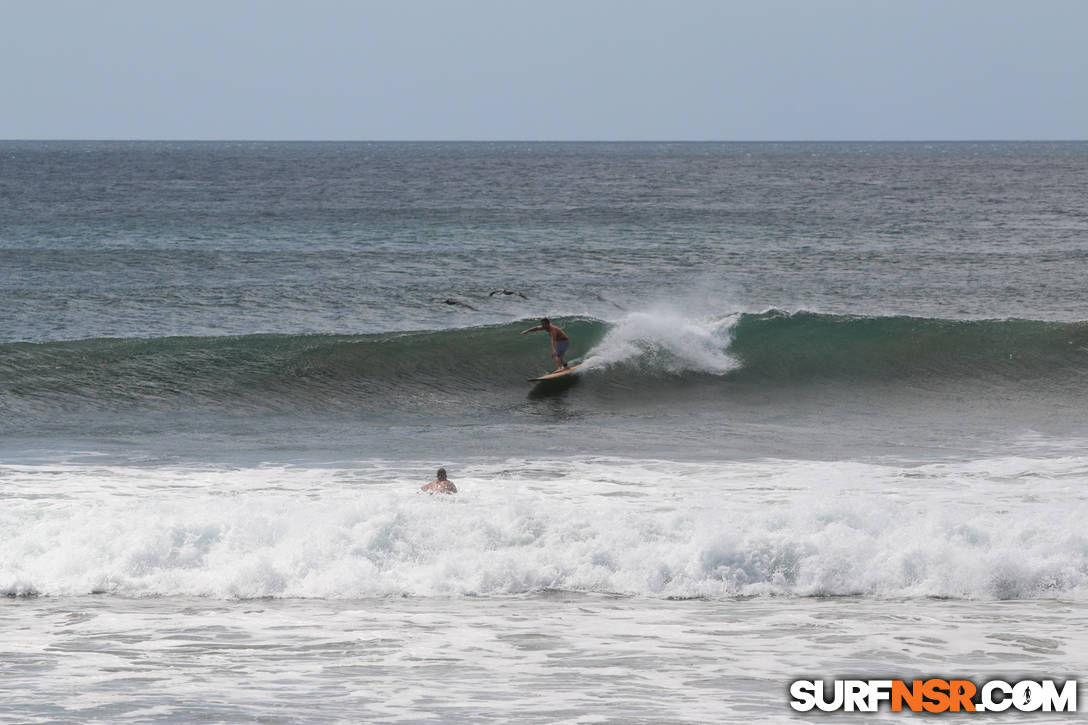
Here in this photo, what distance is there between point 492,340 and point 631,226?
31912mm

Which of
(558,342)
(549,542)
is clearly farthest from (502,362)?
(549,542)

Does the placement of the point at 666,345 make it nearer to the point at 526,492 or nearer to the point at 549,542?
the point at 526,492

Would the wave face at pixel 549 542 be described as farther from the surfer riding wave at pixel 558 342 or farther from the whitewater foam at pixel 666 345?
the whitewater foam at pixel 666 345

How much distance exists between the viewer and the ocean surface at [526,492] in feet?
33.0

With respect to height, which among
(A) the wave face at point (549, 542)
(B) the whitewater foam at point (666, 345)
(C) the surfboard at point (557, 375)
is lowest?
(A) the wave face at point (549, 542)

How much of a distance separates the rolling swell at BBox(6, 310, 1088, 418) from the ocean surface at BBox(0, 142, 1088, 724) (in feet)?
0.32

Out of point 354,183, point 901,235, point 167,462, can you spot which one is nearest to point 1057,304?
point 901,235

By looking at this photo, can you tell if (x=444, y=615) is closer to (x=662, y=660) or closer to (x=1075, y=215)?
(x=662, y=660)

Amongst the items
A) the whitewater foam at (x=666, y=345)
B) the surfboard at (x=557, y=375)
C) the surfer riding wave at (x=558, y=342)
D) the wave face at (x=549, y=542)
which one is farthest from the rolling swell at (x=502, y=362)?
the wave face at (x=549, y=542)

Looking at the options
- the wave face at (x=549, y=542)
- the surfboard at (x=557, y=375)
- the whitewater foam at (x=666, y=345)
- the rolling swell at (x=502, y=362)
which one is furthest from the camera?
the whitewater foam at (x=666, y=345)

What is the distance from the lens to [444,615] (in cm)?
1172

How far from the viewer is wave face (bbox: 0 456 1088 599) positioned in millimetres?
12562

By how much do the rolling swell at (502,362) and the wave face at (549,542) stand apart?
22.7 feet

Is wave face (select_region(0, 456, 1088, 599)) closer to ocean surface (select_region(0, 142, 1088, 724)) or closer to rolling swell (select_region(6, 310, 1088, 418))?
ocean surface (select_region(0, 142, 1088, 724))
